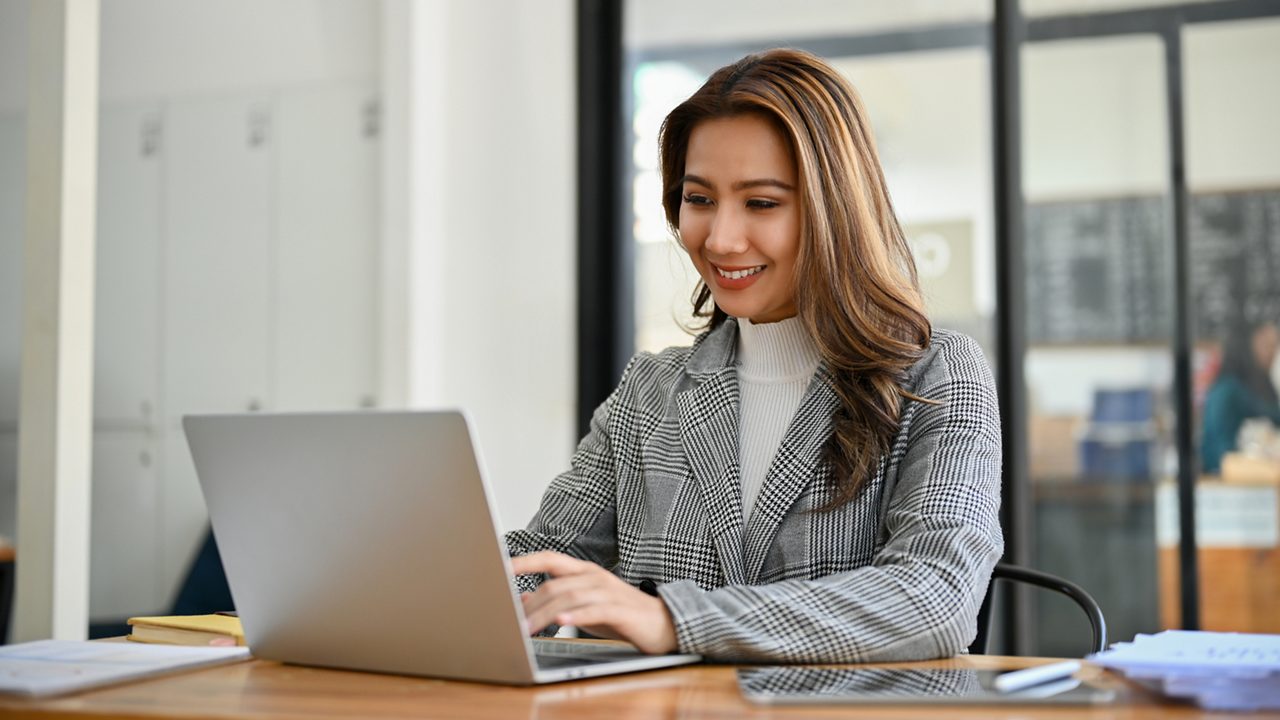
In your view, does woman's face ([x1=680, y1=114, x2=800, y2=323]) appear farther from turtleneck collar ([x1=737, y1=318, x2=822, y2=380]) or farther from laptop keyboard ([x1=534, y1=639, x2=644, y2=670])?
laptop keyboard ([x1=534, y1=639, x2=644, y2=670])

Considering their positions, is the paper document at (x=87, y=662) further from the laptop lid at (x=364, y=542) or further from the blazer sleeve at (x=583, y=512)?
the blazer sleeve at (x=583, y=512)

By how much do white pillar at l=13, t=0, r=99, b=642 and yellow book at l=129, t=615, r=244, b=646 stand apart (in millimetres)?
1413

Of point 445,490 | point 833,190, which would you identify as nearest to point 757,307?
point 833,190

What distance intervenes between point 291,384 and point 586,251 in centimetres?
98

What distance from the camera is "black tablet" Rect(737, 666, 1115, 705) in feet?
3.21

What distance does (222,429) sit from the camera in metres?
1.20

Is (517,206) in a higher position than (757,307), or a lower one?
higher

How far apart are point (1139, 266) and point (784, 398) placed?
2.14 meters

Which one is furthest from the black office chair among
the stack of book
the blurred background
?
the blurred background

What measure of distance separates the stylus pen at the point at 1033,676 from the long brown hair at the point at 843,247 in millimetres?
432

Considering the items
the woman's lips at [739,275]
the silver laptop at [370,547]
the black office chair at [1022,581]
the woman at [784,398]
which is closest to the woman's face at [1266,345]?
the black office chair at [1022,581]

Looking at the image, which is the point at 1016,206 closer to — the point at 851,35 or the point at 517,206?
the point at 851,35

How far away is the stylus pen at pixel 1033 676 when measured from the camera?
104 cm

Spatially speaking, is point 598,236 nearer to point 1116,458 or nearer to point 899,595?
point 1116,458
